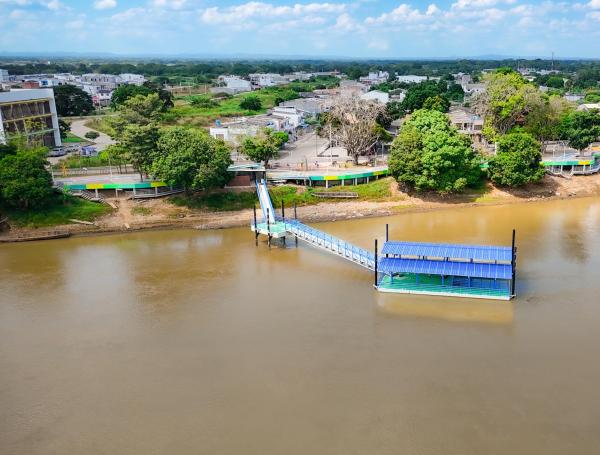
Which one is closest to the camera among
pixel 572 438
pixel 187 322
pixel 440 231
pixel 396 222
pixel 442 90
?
pixel 572 438

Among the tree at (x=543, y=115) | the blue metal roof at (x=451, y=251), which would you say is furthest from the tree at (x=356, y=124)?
the blue metal roof at (x=451, y=251)

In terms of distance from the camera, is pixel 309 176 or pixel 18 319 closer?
pixel 18 319

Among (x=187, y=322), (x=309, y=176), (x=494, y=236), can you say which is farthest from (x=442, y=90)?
(x=187, y=322)

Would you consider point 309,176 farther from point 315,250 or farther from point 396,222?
point 315,250

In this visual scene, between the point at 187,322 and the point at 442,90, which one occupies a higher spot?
the point at 442,90

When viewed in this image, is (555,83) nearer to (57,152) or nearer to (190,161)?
(190,161)

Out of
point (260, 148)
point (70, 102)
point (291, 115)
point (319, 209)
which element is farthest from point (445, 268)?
point (70, 102)

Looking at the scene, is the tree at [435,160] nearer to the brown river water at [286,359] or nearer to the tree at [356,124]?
the tree at [356,124]
